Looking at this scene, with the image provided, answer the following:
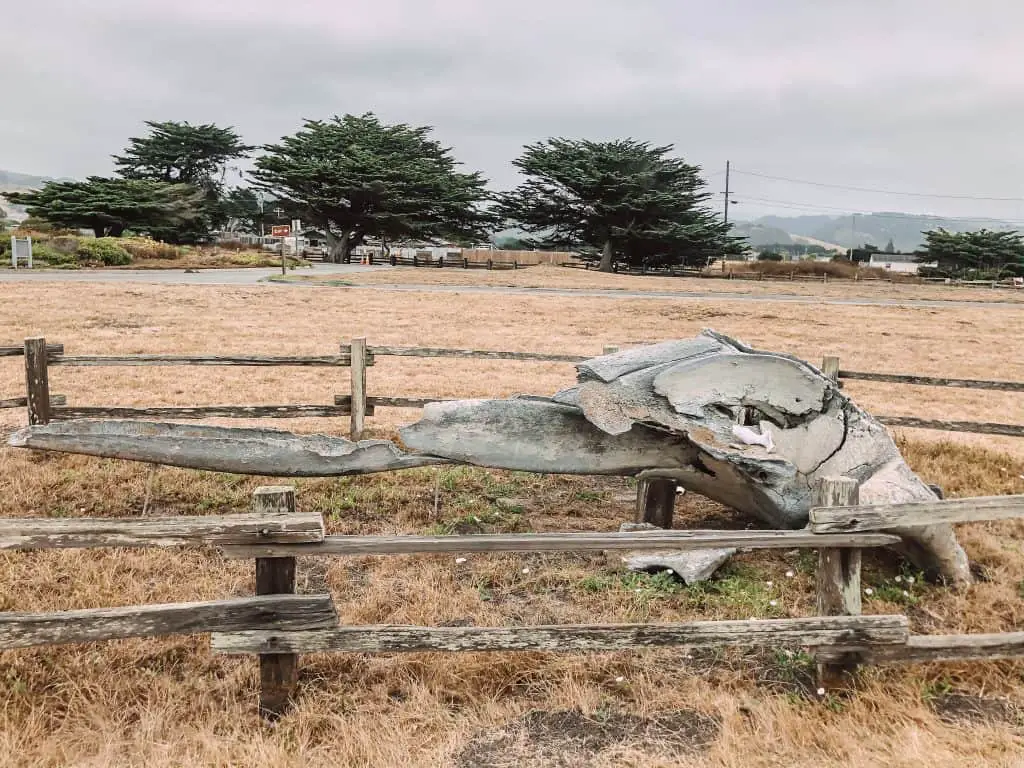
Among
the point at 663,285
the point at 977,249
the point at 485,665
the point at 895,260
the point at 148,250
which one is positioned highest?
the point at 895,260

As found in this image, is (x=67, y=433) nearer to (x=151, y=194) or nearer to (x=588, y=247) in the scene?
(x=151, y=194)

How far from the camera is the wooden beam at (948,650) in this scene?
3.63 m

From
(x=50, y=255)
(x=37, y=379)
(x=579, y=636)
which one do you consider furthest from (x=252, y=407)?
(x=50, y=255)

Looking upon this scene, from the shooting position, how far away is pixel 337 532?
5875mm

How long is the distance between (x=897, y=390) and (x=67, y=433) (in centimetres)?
1240

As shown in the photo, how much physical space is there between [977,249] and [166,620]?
187 ft

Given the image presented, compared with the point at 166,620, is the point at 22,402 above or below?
above

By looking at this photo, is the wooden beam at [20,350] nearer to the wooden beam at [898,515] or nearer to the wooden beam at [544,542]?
the wooden beam at [544,542]

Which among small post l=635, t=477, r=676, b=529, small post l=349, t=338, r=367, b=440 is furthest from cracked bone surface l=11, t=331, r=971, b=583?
small post l=349, t=338, r=367, b=440

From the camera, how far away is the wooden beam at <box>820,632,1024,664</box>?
Result: 3.63 metres

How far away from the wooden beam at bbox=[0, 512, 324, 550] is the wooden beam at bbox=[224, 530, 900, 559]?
0.08 m

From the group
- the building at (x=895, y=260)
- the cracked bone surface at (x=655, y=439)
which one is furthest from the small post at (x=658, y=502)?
the building at (x=895, y=260)

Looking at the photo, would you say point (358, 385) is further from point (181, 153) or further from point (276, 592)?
point (181, 153)

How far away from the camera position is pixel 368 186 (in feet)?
138
